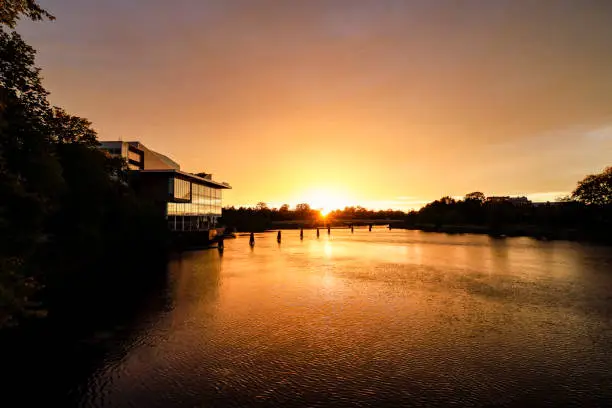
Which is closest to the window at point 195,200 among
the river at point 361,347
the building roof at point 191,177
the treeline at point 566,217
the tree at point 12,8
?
the building roof at point 191,177

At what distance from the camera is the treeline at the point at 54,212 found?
37.7ft

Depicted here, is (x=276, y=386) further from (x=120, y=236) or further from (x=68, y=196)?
(x=120, y=236)

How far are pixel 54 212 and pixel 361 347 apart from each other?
20.5m

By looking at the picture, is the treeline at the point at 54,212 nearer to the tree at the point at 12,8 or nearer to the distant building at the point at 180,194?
the tree at the point at 12,8

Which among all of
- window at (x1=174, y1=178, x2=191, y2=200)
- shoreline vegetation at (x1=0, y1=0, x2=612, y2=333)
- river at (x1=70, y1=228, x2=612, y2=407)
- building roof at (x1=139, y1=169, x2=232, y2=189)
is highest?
building roof at (x1=139, y1=169, x2=232, y2=189)

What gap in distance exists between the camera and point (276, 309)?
22.3m

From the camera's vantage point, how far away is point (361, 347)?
15.6 metres

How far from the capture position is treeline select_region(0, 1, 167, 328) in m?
11.5

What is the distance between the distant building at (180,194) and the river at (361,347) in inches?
1489

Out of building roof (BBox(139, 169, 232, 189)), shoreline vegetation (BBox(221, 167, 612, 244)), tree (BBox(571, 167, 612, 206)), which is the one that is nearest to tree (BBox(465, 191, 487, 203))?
shoreline vegetation (BBox(221, 167, 612, 244))

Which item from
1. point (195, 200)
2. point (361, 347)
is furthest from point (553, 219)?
point (361, 347)

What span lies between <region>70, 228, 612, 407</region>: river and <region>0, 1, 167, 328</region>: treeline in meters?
4.37

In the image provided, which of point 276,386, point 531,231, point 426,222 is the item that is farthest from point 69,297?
point 426,222

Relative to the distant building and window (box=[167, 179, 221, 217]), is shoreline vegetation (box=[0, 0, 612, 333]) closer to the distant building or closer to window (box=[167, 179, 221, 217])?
the distant building
